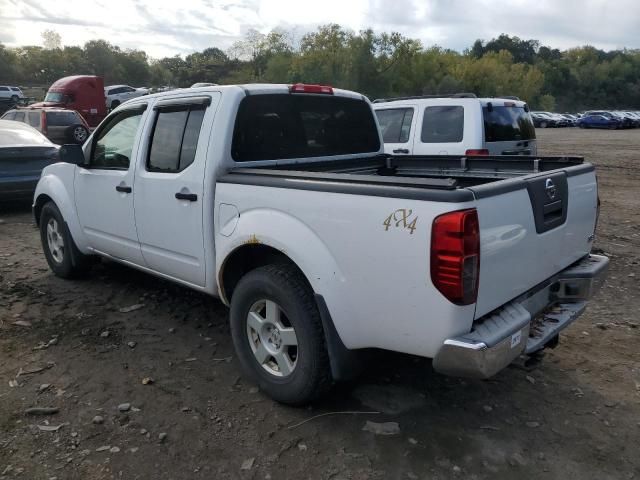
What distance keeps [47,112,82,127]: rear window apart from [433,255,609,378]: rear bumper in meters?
16.5

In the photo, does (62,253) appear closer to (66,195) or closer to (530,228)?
(66,195)

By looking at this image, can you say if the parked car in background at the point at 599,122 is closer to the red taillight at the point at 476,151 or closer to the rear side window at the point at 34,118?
the rear side window at the point at 34,118

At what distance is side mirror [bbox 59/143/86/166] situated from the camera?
15.8ft

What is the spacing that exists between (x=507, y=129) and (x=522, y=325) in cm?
582

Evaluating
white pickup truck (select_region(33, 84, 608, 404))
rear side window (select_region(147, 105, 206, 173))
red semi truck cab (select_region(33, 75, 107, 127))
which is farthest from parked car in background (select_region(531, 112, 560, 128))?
rear side window (select_region(147, 105, 206, 173))

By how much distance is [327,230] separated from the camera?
2893 millimetres

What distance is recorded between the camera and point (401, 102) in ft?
28.3

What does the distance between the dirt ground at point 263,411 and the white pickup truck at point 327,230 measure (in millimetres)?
364

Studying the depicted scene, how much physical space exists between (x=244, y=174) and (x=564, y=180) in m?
1.94

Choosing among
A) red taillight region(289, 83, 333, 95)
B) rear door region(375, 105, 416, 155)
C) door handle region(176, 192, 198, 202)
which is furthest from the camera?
rear door region(375, 105, 416, 155)

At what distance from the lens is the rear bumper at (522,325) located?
251 cm

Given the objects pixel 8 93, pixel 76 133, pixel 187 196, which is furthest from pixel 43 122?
pixel 8 93

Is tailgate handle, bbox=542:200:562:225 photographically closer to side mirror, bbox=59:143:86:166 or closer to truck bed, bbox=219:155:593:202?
truck bed, bbox=219:155:593:202

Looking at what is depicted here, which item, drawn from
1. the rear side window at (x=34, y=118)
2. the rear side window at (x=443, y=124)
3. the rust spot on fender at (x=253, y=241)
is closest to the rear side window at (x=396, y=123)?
the rear side window at (x=443, y=124)
